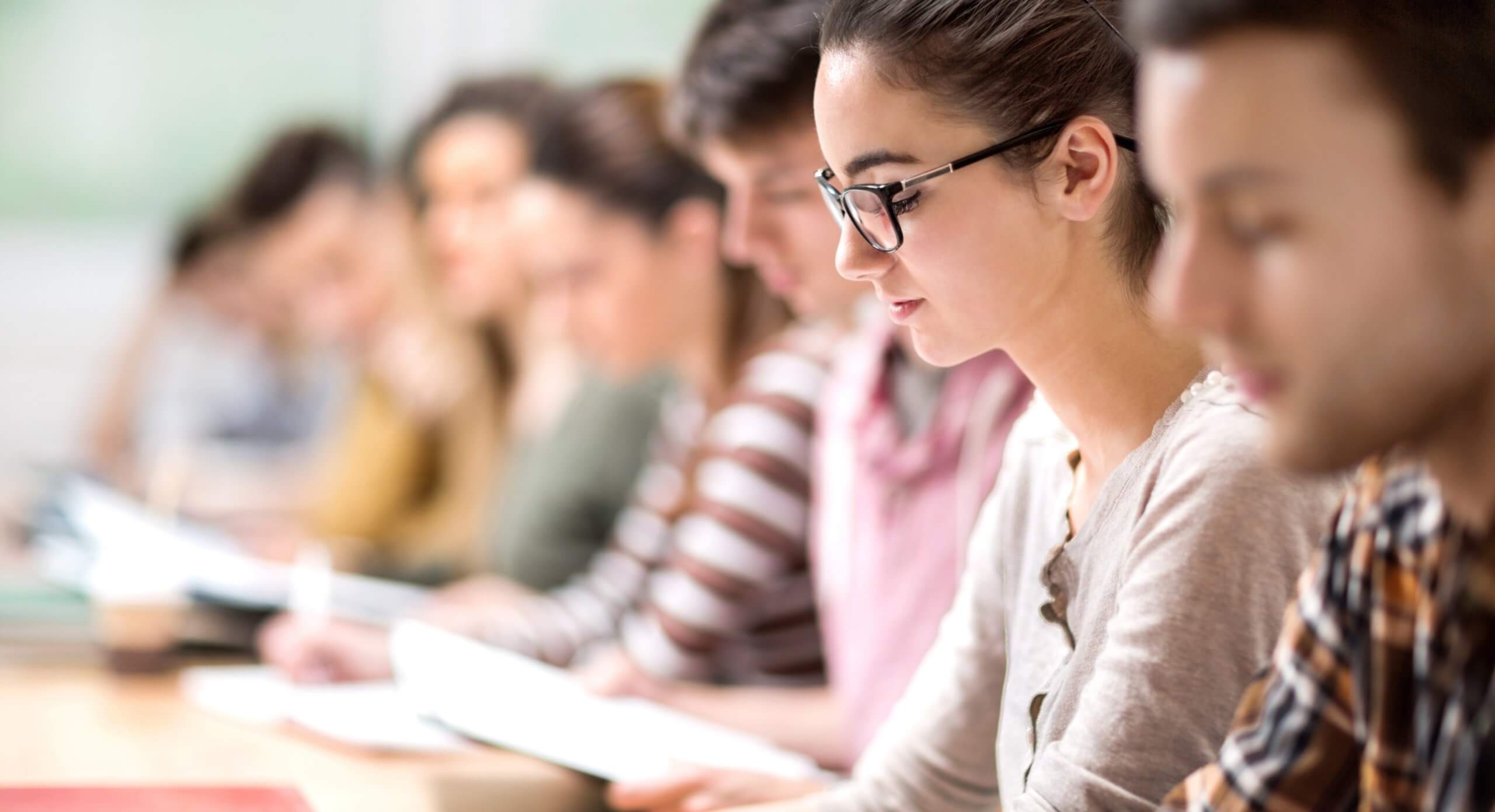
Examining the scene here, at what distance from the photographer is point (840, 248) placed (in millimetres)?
808

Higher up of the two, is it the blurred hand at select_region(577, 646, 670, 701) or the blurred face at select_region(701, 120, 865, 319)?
the blurred face at select_region(701, 120, 865, 319)

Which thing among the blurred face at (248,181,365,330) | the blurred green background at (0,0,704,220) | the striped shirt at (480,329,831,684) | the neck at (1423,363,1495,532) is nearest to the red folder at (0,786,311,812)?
the striped shirt at (480,329,831,684)

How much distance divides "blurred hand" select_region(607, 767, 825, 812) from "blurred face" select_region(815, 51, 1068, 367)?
0.41 metres

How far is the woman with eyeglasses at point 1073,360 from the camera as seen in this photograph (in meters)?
0.66

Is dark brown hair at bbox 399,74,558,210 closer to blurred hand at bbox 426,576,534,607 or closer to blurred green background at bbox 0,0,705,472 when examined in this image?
blurred hand at bbox 426,576,534,607

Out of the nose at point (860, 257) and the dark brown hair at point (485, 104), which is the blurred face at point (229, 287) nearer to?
the dark brown hair at point (485, 104)

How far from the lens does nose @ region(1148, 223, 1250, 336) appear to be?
1.64 ft

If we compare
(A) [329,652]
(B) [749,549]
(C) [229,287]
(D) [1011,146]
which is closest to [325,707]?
(A) [329,652]

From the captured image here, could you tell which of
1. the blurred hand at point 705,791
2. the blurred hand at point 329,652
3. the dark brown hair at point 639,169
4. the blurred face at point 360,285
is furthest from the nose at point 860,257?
the blurred face at point 360,285

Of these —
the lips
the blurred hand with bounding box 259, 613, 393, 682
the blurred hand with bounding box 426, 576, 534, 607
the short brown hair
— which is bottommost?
the lips

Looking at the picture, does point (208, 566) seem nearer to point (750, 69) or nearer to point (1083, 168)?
point (750, 69)

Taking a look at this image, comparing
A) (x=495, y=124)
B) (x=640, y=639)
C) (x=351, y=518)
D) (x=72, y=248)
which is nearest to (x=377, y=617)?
(x=640, y=639)

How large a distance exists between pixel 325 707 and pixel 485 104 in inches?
54.2

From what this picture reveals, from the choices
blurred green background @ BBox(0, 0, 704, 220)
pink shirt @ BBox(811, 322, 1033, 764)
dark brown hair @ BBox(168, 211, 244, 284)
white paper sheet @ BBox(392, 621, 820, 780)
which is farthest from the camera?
blurred green background @ BBox(0, 0, 704, 220)
